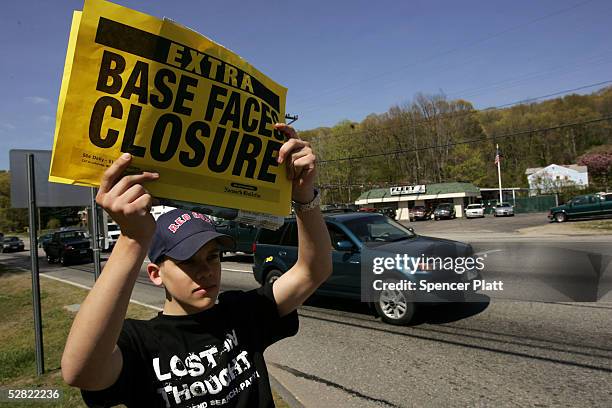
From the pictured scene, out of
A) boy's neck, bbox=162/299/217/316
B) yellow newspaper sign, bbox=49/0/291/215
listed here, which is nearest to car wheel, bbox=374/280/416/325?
yellow newspaper sign, bbox=49/0/291/215

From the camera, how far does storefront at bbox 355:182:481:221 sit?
50875 mm

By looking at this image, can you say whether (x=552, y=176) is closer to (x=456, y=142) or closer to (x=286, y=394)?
(x=456, y=142)

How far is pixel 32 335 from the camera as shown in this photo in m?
7.74

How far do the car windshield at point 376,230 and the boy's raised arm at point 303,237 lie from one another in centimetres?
555

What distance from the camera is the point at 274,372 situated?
5094 mm

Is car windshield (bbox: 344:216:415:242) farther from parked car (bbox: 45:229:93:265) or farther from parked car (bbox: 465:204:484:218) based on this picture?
parked car (bbox: 465:204:484:218)

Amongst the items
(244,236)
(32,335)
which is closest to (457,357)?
(32,335)

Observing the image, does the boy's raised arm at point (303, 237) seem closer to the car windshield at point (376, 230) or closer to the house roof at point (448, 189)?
the car windshield at point (376, 230)

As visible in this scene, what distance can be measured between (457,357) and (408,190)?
50434 mm

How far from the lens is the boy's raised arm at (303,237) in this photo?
188 centimetres

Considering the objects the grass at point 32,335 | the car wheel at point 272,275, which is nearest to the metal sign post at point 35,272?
the grass at point 32,335

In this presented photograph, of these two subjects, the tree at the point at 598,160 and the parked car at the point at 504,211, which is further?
the tree at the point at 598,160

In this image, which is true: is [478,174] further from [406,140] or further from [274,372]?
[274,372]

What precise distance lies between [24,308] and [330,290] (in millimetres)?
8300
